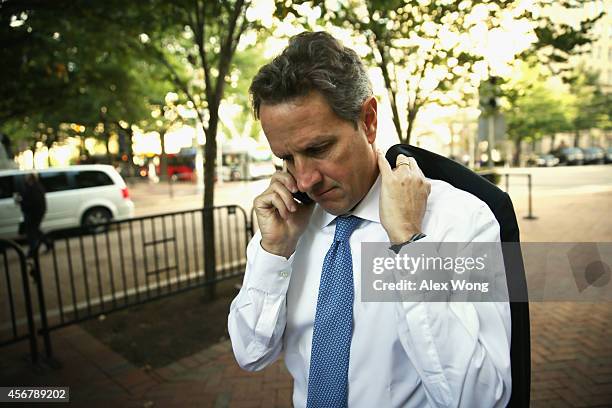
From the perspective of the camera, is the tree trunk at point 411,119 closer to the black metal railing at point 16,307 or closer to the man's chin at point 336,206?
the man's chin at point 336,206

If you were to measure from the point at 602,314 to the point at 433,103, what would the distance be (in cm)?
303

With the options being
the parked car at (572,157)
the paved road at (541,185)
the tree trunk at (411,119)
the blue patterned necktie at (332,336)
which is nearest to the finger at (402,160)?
the blue patterned necktie at (332,336)

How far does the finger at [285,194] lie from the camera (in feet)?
4.70

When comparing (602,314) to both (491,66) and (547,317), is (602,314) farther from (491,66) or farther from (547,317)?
(491,66)

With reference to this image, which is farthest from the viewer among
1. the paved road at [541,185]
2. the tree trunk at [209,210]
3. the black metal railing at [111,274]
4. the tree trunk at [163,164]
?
the tree trunk at [163,164]

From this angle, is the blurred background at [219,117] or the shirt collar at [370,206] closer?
the shirt collar at [370,206]

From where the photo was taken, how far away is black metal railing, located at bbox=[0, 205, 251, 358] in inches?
181

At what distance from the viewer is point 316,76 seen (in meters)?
1.22

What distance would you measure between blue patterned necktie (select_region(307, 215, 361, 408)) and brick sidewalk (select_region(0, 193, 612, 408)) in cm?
199

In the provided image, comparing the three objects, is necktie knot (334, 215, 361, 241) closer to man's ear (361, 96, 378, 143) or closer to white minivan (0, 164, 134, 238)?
man's ear (361, 96, 378, 143)

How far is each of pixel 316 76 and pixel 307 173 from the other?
30cm

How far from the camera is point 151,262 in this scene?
7664mm

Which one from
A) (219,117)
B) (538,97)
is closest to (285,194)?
(219,117)

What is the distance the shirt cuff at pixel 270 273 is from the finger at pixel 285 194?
18 cm
